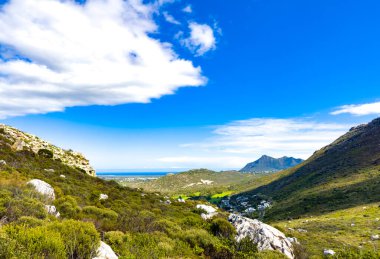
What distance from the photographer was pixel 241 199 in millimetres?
154500

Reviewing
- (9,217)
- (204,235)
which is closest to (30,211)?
(9,217)

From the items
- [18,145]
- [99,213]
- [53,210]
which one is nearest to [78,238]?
[53,210]

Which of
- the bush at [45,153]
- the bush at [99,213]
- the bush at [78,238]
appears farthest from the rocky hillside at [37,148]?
the bush at [78,238]

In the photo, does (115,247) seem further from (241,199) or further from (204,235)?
(241,199)

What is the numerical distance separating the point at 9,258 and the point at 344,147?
188 meters

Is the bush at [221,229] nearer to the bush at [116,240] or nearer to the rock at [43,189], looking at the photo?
the bush at [116,240]

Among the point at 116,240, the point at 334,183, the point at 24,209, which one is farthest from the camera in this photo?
the point at 334,183

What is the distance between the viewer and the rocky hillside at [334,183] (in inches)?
3504

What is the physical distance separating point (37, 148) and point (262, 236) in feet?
143

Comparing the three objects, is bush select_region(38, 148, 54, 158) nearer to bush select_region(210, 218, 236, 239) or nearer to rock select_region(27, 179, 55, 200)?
rock select_region(27, 179, 55, 200)

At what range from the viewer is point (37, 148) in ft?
160

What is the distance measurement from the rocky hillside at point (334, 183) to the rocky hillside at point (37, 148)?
70.1 m

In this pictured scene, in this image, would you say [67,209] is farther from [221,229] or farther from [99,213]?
[221,229]

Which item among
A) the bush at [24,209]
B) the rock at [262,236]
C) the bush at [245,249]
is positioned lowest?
the rock at [262,236]
